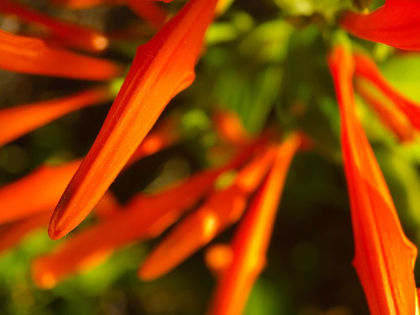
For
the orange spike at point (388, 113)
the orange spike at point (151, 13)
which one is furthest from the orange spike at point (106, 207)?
the orange spike at point (388, 113)

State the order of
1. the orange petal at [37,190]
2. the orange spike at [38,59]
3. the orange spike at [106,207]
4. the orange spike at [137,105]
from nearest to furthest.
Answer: the orange spike at [137,105], the orange spike at [38,59], the orange petal at [37,190], the orange spike at [106,207]

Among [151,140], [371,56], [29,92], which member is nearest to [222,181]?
[151,140]

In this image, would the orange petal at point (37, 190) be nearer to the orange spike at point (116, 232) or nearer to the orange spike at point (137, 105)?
Answer: the orange spike at point (116, 232)

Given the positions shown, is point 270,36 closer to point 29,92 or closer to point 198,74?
point 198,74

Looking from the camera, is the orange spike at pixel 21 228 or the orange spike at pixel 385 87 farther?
the orange spike at pixel 21 228

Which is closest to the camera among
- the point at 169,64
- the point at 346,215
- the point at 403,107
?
the point at 169,64

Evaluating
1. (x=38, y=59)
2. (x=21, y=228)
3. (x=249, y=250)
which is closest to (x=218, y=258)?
(x=249, y=250)

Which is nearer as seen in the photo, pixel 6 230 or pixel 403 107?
pixel 403 107
